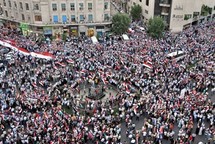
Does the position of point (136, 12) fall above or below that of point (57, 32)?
above

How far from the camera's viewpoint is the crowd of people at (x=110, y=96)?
99.1ft

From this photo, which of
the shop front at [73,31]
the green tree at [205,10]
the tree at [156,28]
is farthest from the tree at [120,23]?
the green tree at [205,10]

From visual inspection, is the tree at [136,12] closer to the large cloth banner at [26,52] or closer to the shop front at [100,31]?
the shop front at [100,31]

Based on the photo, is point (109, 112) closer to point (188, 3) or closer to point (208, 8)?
point (188, 3)

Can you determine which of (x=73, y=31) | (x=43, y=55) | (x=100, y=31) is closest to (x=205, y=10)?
(x=100, y=31)

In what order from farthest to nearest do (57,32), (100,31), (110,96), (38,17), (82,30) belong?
(100,31), (82,30), (57,32), (38,17), (110,96)

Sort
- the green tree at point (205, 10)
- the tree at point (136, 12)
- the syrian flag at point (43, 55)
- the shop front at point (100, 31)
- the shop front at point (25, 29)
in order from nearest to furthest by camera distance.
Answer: the syrian flag at point (43, 55) < the shop front at point (25, 29) < the shop front at point (100, 31) < the green tree at point (205, 10) < the tree at point (136, 12)

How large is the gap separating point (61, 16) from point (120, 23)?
1175 cm

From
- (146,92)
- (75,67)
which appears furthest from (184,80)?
(75,67)

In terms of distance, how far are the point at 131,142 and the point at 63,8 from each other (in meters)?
36.1

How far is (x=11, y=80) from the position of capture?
129 ft

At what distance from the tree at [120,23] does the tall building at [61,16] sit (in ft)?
8.46

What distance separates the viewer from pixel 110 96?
1467 inches

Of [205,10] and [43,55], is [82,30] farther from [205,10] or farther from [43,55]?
[205,10]
